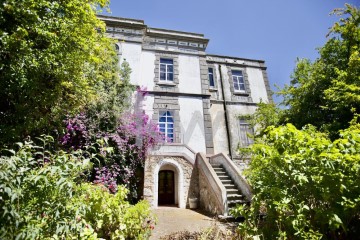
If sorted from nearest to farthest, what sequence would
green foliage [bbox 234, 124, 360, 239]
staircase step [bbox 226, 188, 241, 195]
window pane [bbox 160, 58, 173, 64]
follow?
green foliage [bbox 234, 124, 360, 239] → staircase step [bbox 226, 188, 241, 195] → window pane [bbox 160, 58, 173, 64]

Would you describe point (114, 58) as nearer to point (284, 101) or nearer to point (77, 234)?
point (284, 101)

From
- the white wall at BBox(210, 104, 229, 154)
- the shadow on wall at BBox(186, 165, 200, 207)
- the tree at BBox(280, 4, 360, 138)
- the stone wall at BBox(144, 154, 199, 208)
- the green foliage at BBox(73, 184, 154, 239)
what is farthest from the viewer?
the white wall at BBox(210, 104, 229, 154)

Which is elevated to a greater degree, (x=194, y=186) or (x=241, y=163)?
(x=241, y=163)

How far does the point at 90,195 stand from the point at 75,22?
4.40 meters

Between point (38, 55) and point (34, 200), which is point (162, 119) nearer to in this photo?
point (38, 55)

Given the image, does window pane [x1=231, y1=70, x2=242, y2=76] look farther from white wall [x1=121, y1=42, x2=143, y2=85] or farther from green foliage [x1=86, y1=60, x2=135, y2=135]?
green foliage [x1=86, y1=60, x2=135, y2=135]

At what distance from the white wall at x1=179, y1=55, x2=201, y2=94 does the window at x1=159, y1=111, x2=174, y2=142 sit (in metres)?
1.81

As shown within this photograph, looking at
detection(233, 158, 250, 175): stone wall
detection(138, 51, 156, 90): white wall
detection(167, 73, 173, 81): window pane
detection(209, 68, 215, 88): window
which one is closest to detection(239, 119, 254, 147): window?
detection(233, 158, 250, 175): stone wall

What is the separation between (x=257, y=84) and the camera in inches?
611

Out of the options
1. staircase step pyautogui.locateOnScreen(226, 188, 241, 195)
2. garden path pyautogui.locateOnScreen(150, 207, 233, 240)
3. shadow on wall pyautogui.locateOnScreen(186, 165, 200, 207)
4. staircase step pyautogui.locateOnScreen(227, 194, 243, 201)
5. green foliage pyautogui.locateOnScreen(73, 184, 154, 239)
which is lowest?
garden path pyautogui.locateOnScreen(150, 207, 233, 240)

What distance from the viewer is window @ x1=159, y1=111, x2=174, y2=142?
1148 cm

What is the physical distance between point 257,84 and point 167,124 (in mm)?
7809

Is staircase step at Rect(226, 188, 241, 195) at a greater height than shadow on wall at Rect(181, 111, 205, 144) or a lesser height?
lesser

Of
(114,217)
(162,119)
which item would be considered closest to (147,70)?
(162,119)
